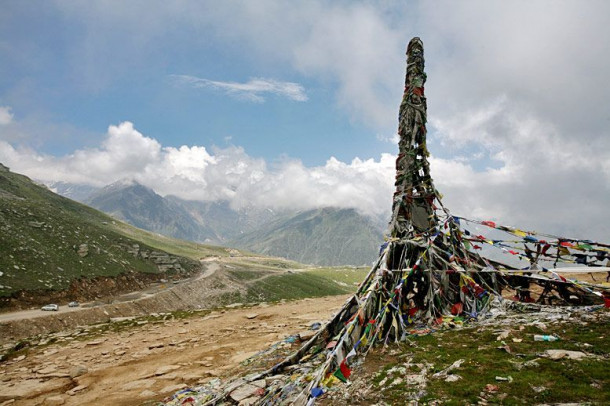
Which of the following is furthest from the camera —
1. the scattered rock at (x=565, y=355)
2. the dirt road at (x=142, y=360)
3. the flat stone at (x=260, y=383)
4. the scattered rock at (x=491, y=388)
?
the dirt road at (x=142, y=360)

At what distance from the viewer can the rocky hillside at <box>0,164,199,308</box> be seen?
39.7 metres

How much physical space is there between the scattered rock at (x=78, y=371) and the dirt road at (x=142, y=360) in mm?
48

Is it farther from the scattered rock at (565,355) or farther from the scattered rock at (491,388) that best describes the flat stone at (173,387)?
the scattered rock at (565,355)

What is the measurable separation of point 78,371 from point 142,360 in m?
2.81

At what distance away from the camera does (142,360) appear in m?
15.9

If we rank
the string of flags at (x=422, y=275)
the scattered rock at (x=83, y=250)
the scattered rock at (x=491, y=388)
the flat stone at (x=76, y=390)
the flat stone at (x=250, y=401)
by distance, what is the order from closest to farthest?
the scattered rock at (x=491, y=388), the flat stone at (x=250, y=401), the string of flags at (x=422, y=275), the flat stone at (x=76, y=390), the scattered rock at (x=83, y=250)

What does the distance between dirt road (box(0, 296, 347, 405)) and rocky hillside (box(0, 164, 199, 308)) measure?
26.1m

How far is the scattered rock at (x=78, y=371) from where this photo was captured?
47.9 ft

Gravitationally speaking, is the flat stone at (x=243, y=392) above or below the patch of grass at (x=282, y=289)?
above

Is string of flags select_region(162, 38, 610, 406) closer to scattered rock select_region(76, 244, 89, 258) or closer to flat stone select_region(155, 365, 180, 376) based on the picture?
flat stone select_region(155, 365, 180, 376)

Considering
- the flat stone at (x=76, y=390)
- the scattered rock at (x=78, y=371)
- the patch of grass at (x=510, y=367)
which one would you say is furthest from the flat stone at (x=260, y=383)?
the scattered rock at (x=78, y=371)

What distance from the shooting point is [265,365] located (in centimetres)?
1141

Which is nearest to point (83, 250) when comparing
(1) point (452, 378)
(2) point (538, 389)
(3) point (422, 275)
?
(3) point (422, 275)

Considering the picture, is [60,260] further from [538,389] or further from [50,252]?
[538,389]
